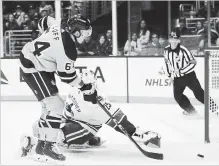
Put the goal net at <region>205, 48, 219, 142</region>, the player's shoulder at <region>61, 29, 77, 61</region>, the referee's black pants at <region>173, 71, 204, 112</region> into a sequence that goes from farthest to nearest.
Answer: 1. the referee's black pants at <region>173, 71, 204, 112</region>
2. the goal net at <region>205, 48, 219, 142</region>
3. the player's shoulder at <region>61, 29, 77, 61</region>

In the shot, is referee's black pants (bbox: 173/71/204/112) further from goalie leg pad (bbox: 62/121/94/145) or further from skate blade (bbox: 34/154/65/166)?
skate blade (bbox: 34/154/65/166)

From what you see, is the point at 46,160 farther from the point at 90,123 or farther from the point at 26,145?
the point at 90,123

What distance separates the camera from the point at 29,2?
9.48 metres

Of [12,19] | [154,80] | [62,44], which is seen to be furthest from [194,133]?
[12,19]

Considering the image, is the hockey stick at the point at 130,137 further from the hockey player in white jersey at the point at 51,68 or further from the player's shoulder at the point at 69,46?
the player's shoulder at the point at 69,46

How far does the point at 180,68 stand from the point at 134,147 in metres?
1.88

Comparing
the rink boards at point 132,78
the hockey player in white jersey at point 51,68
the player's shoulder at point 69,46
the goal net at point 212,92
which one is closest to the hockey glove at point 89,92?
the hockey player in white jersey at point 51,68

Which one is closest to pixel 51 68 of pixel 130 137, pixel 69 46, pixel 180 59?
pixel 69 46

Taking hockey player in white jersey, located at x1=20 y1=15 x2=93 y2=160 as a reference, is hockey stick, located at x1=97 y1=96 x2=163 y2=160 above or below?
below

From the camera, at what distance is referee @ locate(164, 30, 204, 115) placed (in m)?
5.38

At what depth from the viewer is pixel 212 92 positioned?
404cm

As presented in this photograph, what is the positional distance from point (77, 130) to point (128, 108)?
8.66 feet

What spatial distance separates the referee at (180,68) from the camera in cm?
538

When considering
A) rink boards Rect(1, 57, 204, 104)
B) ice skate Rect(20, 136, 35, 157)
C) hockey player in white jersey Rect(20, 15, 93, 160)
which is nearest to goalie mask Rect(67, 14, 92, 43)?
hockey player in white jersey Rect(20, 15, 93, 160)
